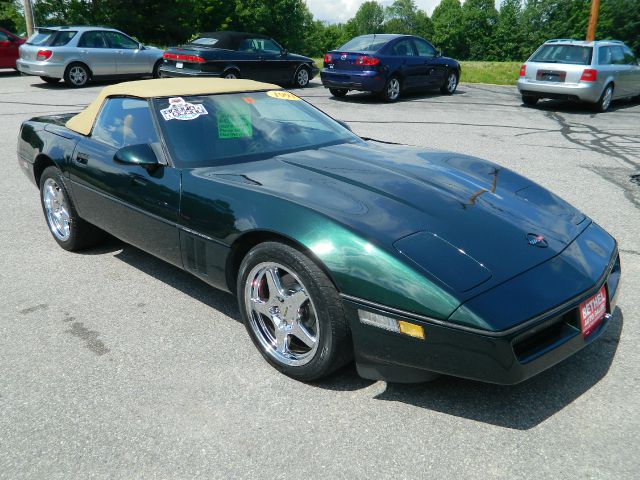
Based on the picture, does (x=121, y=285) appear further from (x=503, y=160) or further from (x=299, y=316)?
(x=503, y=160)

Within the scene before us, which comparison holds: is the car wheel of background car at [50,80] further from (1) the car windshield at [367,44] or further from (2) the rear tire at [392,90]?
(2) the rear tire at [392,90]

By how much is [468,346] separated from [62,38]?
15.3 metres

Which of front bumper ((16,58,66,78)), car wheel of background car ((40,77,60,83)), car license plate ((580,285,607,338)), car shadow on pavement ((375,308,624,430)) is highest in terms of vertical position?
front bumper ((16,58,66,78))

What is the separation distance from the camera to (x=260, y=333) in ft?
10.0

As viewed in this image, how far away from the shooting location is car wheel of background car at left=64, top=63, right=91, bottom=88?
14.7 m

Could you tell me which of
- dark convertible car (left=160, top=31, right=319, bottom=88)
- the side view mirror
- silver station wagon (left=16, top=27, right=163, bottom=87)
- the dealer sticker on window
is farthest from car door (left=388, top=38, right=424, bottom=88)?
the side view mirror

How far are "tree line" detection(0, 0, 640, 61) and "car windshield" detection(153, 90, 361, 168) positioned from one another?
1166 inches

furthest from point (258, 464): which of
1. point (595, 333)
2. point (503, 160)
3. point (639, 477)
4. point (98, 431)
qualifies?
point (503, 160)

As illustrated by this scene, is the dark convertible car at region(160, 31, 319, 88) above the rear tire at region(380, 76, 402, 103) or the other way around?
above

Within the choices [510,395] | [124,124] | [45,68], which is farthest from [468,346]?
[45,68]

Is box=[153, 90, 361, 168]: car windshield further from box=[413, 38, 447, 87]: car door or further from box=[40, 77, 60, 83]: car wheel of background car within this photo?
box=[40, 77, 60, 83]: car wheel of background car

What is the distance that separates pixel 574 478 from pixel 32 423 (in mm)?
2244

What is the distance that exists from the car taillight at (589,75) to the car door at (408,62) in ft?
12.4

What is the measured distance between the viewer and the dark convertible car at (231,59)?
544 inches
